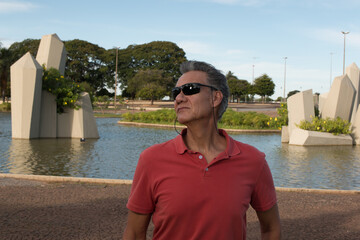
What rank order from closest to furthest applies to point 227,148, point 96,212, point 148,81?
1. point 227,148
2. point 96,212
3. point 148,81

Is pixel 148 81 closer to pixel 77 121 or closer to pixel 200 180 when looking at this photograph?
pixel 77 121

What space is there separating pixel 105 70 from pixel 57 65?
153ft

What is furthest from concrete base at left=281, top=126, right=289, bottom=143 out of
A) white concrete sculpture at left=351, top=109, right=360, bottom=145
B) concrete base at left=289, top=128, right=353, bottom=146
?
white concrete sculpture at left=351, top=109, right=360, bottom=145

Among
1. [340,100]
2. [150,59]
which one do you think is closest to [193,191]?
[340,100]

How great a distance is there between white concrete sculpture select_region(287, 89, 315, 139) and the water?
1.36 m

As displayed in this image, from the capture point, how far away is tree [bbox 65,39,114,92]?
2409 inches

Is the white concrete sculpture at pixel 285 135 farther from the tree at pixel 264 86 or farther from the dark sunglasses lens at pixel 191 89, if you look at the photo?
the tree at pixel 264 86

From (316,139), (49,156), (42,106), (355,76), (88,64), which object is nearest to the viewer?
(49,156)

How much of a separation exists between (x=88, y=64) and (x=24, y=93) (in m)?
48.9

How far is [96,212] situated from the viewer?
5.71 meters

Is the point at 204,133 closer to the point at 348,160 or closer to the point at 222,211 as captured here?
the point at 222,211

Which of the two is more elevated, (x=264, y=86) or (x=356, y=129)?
(x=264, y=86)

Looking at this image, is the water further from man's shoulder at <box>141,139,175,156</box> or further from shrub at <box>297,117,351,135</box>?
man's shoulder at <box>141,139,175,156</box>

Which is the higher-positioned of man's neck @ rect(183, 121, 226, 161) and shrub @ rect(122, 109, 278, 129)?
man's neck @ rect(183, 121, 226, 161)
